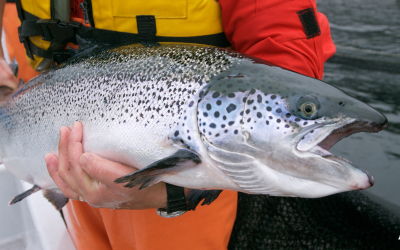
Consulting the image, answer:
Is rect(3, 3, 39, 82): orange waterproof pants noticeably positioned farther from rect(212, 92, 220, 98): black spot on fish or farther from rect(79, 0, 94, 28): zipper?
rect(212, 92, 220, 98): black spot on fish

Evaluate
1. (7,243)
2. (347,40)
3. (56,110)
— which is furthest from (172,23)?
(347,40)

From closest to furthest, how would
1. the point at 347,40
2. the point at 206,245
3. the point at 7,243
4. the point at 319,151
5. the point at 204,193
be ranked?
the point at 319,151 < the point at 204,193 < the point at 206,245 < the point at 7,243 < the point at 347,40

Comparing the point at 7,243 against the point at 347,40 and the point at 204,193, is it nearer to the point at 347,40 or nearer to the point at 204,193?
the point at 204,193

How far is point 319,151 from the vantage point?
2.89 ft

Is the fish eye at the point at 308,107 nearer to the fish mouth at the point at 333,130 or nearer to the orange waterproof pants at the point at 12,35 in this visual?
the fish mouth at the point at 333,130

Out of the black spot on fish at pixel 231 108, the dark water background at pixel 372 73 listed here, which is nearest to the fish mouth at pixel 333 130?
the black spot on fish at pixel 231 108

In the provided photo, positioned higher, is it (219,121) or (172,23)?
(172,23)

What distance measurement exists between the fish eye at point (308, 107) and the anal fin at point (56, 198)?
154 centimetres

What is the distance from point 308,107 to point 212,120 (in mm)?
330

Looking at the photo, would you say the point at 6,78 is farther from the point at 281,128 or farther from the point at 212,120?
the point at 281,128

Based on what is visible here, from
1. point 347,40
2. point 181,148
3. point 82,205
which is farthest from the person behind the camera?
point 347,40

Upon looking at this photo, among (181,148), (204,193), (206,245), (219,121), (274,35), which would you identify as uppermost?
(274,35)

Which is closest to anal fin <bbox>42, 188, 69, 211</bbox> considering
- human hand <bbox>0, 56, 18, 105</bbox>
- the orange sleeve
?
human hand <bbox>0, 56, 18, 105</bbox>

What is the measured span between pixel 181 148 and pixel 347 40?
513cm
